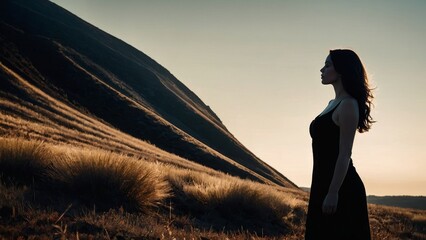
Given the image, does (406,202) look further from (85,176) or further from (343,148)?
(343,148)

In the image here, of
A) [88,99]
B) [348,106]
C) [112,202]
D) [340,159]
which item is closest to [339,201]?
[340,159]

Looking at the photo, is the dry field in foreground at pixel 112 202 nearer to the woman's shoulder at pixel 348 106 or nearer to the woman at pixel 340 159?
the woman at pixel 340 159

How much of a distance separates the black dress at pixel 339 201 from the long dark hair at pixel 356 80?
24 centimetres

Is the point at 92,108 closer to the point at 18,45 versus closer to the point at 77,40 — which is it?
the point at 18,45

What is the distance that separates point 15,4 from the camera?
258 feet

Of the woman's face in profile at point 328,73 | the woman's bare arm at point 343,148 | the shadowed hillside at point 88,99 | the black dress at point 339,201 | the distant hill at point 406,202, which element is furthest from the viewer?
the distant hill at point 406,202

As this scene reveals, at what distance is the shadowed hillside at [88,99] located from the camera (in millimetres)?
31484

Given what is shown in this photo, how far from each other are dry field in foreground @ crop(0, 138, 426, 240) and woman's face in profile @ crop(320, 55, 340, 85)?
2.26 metres

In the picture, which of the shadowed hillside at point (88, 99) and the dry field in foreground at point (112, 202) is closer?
the dry field in foreground at point (112, 202)

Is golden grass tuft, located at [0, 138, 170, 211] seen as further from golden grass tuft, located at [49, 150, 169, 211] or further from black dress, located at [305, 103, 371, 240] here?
black dress, located at [305, 103, 371, 240]

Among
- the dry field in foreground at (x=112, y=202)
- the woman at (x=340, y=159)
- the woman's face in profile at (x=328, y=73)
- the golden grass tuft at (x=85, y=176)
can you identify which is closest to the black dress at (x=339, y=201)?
the woman at (x=340, y=159)

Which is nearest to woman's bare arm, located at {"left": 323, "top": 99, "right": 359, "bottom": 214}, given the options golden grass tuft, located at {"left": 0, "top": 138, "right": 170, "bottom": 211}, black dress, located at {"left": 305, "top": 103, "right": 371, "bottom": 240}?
black dress, located at {"left": 305, "top": 103, "right": 371, "bottom": 240}

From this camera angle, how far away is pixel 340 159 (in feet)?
11.6

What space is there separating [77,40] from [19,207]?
7657 cm
